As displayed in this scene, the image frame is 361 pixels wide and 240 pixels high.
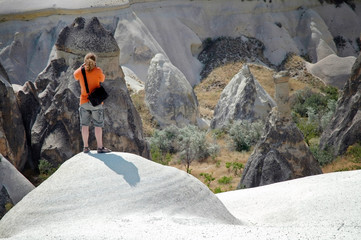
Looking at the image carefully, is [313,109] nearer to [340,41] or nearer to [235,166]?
[235,166]

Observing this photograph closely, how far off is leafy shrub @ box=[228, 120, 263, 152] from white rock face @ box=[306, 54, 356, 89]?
10.4 metres

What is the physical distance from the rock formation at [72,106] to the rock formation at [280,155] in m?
2.92

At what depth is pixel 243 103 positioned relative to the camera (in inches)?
795

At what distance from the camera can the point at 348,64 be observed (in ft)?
91.7

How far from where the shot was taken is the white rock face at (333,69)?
27.8 metres

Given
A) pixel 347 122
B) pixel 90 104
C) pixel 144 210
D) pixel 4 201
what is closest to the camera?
pixel 144 210

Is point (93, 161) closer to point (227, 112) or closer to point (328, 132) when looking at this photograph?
point (328, 132)

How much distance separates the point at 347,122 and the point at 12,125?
278 inches

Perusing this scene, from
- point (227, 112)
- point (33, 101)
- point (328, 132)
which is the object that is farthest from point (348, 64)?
point (33, 101)

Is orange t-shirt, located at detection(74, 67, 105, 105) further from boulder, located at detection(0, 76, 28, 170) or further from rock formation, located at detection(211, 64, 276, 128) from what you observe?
rock formation, located at detection(211, 64, 276, 128)

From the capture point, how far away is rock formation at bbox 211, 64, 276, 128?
65.9 ft

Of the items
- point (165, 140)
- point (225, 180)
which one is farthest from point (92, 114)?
point (165, 140)

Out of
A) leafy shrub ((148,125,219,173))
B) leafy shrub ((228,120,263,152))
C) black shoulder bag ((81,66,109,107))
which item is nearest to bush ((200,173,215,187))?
leafy shrub ((148,125,219,173))

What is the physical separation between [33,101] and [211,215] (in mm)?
8459
